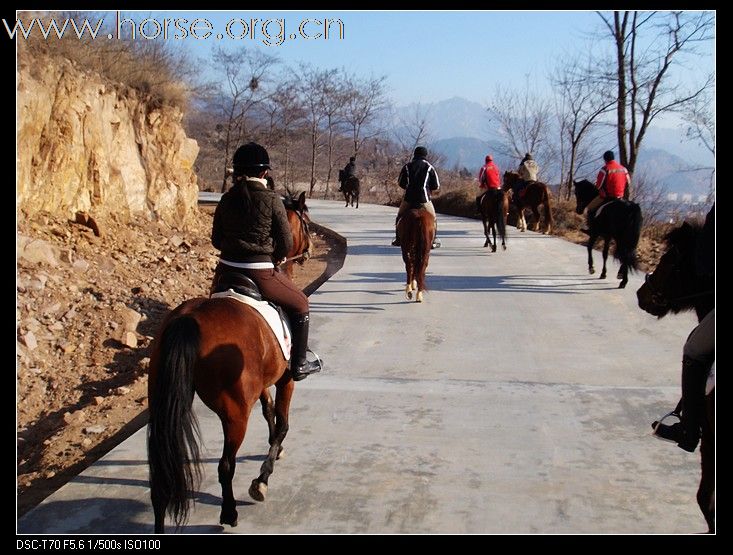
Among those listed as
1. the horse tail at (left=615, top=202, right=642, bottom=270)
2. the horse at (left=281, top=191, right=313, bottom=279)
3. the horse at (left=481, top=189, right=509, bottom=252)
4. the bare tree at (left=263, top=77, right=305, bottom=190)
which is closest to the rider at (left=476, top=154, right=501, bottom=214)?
the horse at (left=481, top=189, right=509, bottom=252)

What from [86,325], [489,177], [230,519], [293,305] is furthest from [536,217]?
[230,519]

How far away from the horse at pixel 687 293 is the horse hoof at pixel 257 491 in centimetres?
256

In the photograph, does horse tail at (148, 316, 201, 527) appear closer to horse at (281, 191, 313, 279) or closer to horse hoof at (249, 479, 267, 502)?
horse hoof at (249, 479, 267, 502)

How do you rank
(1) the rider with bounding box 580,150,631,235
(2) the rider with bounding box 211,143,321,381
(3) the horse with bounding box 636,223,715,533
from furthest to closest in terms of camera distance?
(1) the rider with bounding box 580,150,631,235, (2) the rider with bounding box 211,143,321,381, (3) the horse with bounding box 636,223,715,533

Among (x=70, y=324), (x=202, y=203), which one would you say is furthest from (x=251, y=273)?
(x=202, y=203)

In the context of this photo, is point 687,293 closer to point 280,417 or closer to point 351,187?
point 280,417

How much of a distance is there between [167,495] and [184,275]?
34.5ft

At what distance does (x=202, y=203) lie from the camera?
2780 cm

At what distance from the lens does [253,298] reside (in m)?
4.81

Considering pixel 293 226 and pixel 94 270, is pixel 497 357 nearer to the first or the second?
pixel 293 226

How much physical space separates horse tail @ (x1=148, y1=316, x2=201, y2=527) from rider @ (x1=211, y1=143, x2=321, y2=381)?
1.00m

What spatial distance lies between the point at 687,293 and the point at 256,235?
2726 mm

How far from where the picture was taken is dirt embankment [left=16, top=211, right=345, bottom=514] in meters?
6.56

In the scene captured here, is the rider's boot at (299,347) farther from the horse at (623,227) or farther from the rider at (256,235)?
the horse at (623,227)
